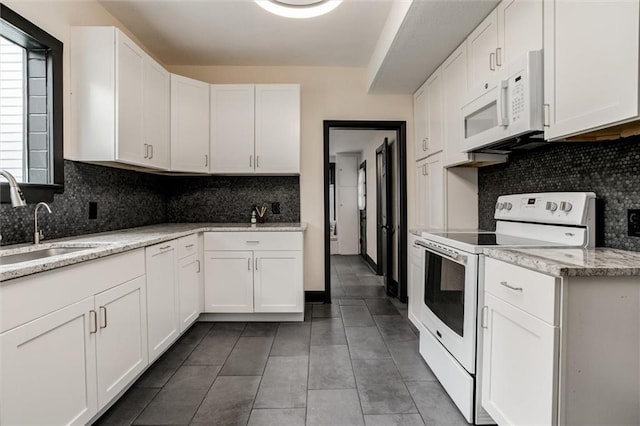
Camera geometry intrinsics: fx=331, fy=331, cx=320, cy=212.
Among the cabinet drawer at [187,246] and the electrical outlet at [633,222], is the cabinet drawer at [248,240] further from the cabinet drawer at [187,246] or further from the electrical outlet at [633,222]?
the electrical outlet at [633,222]

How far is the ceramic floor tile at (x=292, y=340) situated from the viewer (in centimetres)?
247

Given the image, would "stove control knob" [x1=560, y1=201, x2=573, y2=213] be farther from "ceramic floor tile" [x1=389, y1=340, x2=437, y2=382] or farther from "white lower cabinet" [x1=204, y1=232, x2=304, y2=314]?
"white lower cabinet" [x1=204, y1=232, x2=304, y2=314]

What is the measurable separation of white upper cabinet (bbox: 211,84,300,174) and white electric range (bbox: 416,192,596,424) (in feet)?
5.58

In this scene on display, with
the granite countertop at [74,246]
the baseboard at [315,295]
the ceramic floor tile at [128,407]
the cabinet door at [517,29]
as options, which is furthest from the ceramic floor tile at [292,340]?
the cabinet door at [517,29]

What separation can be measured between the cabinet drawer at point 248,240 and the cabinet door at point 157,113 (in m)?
0.77

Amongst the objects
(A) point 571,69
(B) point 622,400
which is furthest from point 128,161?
(B) point 622,400

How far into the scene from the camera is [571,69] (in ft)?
4.61

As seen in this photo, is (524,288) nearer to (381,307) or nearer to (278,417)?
(278,417)

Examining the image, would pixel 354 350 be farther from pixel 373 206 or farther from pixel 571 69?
pixel 373 206

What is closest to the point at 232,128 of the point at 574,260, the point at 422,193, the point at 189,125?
the point at 189,125

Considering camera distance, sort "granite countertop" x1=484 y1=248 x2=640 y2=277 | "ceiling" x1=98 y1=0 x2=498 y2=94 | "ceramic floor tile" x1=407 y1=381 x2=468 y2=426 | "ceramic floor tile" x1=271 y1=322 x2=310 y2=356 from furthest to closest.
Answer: "ceramic floor tile" x1=271 y1=322 x2=310 y2=356 → "ceiling" x1=98 y1=0 x2=498 y2=94 → "ceramic floor tile" x1=407 y1=381 x2=468 y2=426 → "granite countertop" x1=484 y1=248 x2=640 y2=277

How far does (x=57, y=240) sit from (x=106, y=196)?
2.22 feet

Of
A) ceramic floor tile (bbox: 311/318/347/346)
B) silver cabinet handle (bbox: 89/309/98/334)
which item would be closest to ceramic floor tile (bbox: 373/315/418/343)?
ceramic floor tile (bbox: 311/318/347/346)

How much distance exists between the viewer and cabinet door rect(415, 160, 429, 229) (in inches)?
128
